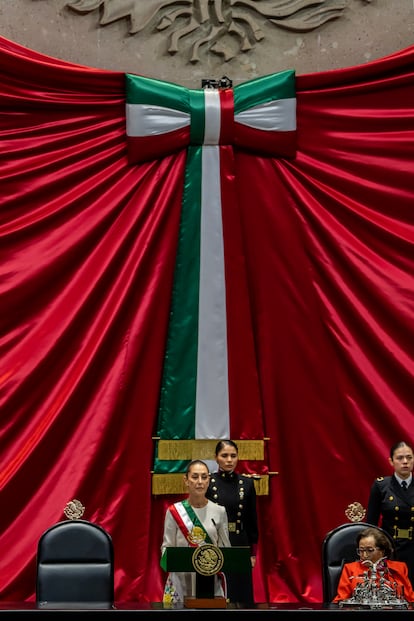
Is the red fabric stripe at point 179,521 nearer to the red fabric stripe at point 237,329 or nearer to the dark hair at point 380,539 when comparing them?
the dark hair at point 380,539

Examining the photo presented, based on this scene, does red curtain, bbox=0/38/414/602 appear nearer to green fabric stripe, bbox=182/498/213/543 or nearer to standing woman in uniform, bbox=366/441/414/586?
standing woman in uniform, bbox=366/441/414/586

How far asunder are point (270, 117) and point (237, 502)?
6.64ft

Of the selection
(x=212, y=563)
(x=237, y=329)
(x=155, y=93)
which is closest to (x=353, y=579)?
(x=212, y=563)

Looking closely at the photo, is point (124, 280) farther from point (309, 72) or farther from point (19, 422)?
point (309, 72)

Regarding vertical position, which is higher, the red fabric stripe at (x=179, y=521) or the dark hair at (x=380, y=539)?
the dark hair at (x=380, y=539)

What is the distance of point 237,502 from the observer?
4.85 m

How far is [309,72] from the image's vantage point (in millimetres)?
5789

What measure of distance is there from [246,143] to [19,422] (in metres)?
1.85

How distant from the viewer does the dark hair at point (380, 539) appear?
3.65 m

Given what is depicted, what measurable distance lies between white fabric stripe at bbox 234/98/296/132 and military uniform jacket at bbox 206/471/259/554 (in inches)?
72.4

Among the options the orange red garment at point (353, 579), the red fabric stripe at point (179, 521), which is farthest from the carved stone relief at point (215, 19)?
the orange red garment at point (353, 579)

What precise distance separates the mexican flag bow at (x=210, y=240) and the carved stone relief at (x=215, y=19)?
319 millimetres

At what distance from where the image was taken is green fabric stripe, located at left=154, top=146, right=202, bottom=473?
540cm
